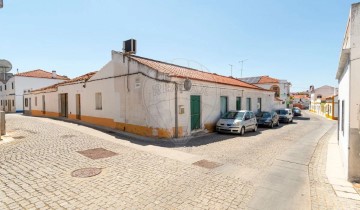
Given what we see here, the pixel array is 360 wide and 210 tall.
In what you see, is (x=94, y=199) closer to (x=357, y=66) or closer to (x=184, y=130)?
(x=357, y=66)

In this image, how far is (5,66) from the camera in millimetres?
10258

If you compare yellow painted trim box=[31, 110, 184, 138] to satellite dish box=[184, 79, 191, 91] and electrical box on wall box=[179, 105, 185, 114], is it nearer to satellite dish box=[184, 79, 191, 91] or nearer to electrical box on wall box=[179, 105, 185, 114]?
electrical box on wall box=[179, 105, 185, 114]

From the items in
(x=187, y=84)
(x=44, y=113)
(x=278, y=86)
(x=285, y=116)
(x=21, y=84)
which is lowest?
(x=285, y=116)

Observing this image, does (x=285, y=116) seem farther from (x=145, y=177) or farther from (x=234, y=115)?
(x=145, y=177)

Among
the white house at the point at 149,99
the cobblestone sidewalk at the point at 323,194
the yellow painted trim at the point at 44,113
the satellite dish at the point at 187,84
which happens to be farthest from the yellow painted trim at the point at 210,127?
the yellow painted trim at the point at 44,113

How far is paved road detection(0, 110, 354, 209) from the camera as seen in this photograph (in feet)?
14.2

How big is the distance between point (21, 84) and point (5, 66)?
102 feet

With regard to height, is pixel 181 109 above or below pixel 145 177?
above

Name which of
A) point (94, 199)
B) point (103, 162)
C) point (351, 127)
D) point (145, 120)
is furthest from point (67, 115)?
point (351, 127)

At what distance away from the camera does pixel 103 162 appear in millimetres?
6914

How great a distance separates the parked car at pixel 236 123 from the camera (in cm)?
1324

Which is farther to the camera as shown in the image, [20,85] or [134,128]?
[20,85]

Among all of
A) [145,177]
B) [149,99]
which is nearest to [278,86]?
[149,99]

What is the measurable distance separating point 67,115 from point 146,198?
1890 centimetres
